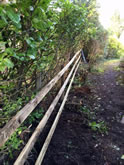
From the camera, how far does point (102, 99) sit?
4.38 meters

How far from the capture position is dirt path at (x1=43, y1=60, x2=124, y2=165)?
2.11 m

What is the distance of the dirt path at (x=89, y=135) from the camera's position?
2113 mm

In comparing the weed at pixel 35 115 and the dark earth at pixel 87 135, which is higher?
the weed at pixel 35 115

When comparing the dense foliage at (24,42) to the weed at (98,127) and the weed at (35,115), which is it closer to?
the weed at (35,115)

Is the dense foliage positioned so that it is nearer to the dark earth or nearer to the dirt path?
the dark earth

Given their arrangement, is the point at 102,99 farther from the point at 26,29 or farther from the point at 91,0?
the point at 91,0

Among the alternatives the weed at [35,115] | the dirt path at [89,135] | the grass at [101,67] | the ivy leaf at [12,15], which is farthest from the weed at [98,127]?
the grass at [101,67]

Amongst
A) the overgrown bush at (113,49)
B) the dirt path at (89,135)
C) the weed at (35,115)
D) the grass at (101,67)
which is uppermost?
the overgrown bush at (113,49)

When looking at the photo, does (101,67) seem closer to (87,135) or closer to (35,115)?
(87,135)

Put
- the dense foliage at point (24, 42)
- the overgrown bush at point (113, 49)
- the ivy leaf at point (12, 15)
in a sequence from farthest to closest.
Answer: the overgrown bush at point (113, 49), the dense foliage at point (24, 42), the ivy leaf at point (12, 15)

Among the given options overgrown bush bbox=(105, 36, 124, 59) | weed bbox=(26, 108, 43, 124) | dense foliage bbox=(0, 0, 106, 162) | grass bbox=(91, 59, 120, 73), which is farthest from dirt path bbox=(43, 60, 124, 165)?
overgrown bush bbox=(105, 36, 124, 59)

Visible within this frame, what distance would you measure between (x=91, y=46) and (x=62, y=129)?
6.85m

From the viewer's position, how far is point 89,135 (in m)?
2.63

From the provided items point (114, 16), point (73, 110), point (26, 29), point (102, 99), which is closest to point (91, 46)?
Result: point (102, 99)
